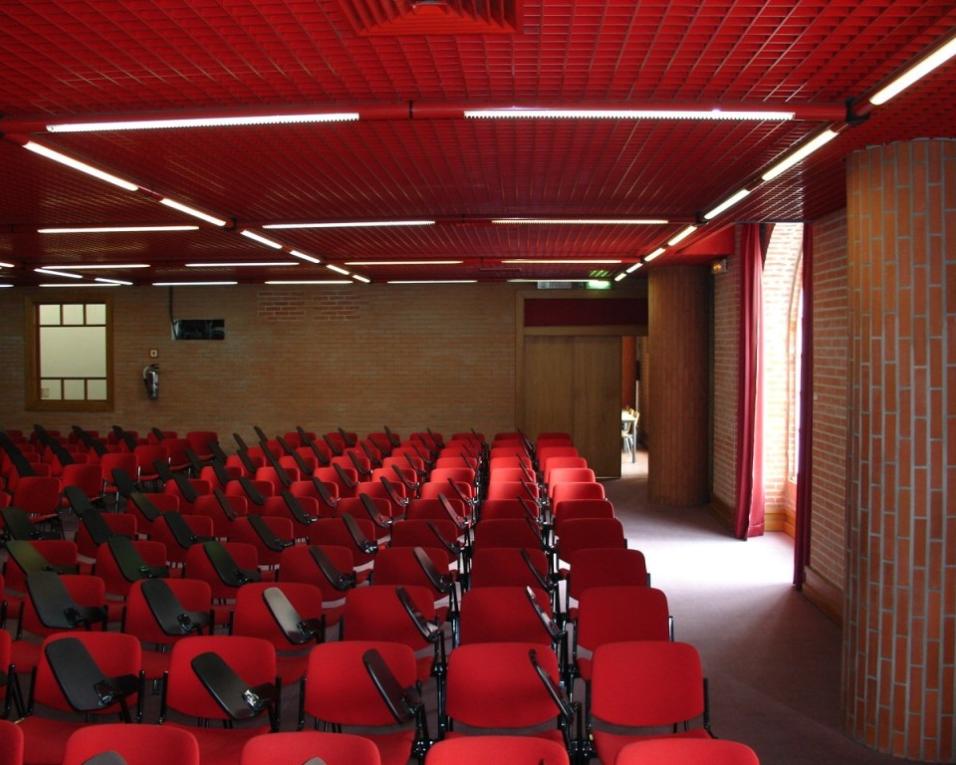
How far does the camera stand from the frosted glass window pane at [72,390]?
19297 millimetres

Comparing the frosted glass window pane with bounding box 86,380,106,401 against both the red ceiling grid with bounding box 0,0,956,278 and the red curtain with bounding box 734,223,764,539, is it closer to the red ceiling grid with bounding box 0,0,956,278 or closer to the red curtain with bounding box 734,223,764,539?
the red ceiling grid with bounding box 0,0,956,278

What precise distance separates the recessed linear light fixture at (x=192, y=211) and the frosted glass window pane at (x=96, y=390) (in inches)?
432

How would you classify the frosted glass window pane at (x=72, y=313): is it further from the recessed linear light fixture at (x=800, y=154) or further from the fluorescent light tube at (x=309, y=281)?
the recessed linear light fixture at (x=800, y=154)

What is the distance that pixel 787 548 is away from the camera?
1118cm

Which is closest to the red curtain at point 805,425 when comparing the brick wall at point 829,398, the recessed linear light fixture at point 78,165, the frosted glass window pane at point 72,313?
the brick wall at point 829,398

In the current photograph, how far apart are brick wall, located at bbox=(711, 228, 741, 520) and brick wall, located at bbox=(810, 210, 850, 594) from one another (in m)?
2.62

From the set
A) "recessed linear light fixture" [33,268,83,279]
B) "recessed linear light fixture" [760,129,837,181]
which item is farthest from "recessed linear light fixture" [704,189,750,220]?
"recessed linear light fixture" [33,268,83,279]

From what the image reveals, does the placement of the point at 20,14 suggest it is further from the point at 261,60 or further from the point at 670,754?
the point at 670,754

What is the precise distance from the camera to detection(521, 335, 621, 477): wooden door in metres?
17.9

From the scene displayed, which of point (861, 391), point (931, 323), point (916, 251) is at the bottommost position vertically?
point (861, 391)

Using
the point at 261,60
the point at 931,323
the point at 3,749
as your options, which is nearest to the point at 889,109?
the point at 931,323

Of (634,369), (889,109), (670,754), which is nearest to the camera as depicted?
(670,754)

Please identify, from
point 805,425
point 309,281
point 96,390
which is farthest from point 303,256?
point 96,390

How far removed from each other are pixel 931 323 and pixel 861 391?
59 centimetres
